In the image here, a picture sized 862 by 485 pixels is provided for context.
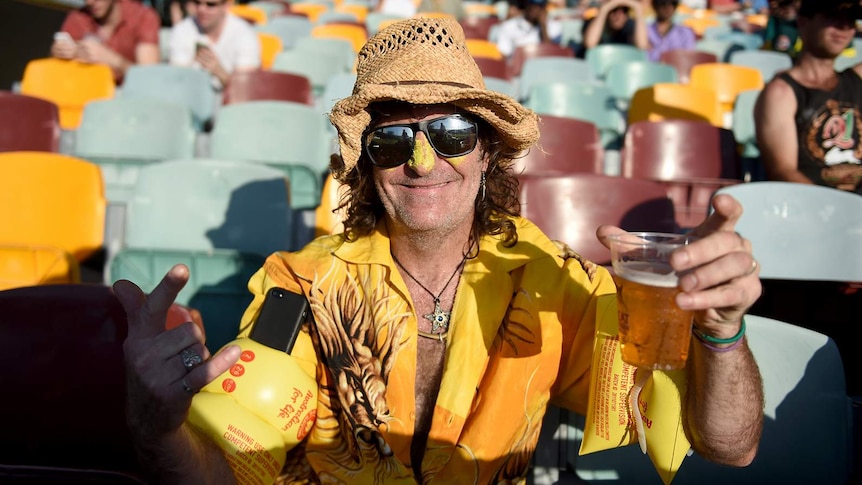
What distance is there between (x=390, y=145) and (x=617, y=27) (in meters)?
7.53

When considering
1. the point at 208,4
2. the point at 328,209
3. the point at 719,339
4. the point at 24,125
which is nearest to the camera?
the point at 719,339

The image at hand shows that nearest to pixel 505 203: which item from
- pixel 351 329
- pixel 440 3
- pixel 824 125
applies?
pixel 351 329

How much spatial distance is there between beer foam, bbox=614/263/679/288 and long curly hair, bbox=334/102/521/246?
27.3 inches

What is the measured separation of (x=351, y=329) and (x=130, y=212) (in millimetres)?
2050

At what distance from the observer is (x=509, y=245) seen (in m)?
1.82

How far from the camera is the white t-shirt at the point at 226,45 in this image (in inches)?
241

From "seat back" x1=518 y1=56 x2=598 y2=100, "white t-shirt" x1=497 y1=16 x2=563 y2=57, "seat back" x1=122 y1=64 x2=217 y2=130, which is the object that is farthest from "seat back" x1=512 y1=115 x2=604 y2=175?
A: "white t-shirt" x1=497 y1=16 x2=563 y2=57

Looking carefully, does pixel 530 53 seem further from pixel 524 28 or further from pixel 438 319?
pixel 438 319

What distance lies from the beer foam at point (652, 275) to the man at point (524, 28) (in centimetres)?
819

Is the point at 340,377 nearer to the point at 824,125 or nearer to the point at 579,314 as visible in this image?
the point at 579,314

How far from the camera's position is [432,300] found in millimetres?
1849

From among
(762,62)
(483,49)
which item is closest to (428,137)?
(483,49)

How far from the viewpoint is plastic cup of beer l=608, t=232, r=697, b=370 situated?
1108mm

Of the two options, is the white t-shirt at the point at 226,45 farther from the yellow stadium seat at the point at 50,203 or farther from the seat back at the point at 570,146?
the seat back at the point at 570,146
